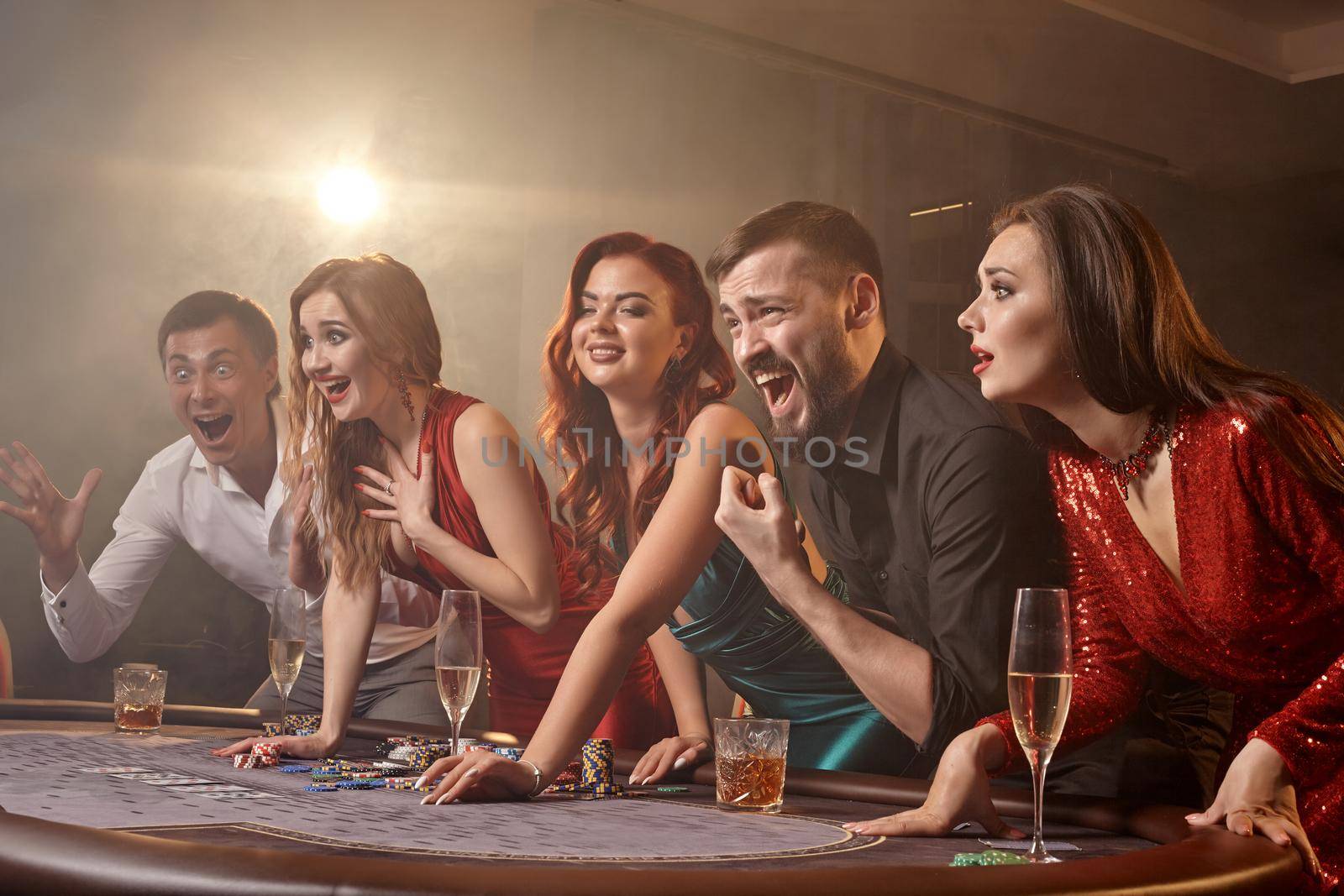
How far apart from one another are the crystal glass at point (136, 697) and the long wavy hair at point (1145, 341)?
1729 mm

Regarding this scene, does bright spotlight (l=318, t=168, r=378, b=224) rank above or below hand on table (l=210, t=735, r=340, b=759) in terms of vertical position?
above

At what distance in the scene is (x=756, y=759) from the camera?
152 cm

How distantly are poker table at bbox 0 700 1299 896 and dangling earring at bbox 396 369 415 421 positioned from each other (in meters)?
1.03

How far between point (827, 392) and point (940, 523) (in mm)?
339

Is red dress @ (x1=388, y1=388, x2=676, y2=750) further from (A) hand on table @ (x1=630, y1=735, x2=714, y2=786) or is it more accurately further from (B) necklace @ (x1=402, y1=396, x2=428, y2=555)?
(A) hand on table @ (x1=630, y1=735, x2=714, y2=786)

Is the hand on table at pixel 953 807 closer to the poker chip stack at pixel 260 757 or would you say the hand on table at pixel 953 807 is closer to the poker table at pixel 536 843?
the poker table at pixel 536 843

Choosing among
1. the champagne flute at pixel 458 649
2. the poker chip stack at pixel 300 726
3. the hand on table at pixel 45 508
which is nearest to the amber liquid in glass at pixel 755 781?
the champagne flute at pixel 458 649

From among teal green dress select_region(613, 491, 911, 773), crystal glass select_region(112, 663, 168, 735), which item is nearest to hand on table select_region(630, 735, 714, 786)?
teal green dress select_region(613, 491, 911, 773)

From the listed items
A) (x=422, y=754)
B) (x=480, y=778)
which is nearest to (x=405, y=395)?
(x=422, y=754)

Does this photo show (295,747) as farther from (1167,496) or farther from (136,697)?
(1167,496)

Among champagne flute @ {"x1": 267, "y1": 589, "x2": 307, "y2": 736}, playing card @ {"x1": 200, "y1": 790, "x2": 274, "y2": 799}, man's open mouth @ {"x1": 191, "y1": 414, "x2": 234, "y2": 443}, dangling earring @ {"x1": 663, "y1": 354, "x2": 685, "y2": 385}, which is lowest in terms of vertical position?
playing card @ {"x1": 200, "y1": 790, "x2": 274, "y2": 799}

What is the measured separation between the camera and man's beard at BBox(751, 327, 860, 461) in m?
2.33

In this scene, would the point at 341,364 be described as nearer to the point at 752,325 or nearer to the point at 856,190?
the point at 752,325

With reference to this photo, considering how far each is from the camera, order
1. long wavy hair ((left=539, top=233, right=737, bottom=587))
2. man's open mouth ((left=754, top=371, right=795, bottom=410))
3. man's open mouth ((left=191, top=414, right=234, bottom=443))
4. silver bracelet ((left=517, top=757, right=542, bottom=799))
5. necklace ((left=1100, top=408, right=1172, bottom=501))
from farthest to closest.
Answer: man's open mouth ((left=191, top=414, right=234, bottom=443)) → long wavy hair ((left=539, top=233, right=737, bottom=587)) → man's open mouth ((left=754, top=371, right=795, bottom=410)) → necklace ((left=1100, top=408, right=1172, bottom=501)) → silver bracelet ((left=517, top=757, right=542, bottom=799))
